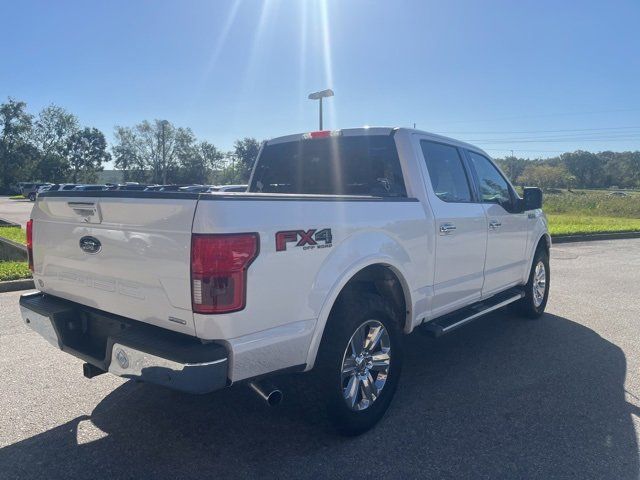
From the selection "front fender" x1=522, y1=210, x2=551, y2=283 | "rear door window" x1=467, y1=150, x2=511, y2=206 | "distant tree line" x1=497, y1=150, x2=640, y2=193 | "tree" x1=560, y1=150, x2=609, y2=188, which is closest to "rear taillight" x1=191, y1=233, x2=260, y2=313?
"rear door window" x1=467, y1=150, x2=511, y2=206

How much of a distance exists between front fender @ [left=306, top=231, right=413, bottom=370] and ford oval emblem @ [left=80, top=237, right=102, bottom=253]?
1251mm

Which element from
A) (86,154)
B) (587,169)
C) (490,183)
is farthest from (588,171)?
(490,183)

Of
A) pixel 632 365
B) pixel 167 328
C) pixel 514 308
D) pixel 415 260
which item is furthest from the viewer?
pixel 514 308

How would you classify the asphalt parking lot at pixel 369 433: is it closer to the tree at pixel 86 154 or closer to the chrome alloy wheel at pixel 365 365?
the chrome alloy wheel at pixel 365 365

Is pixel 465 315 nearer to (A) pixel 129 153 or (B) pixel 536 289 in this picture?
(B) pixel 536 289

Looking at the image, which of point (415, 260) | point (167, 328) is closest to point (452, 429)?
point (415, 260)

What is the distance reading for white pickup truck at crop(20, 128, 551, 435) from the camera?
7.78 feet

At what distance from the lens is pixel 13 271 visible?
7.27 metres

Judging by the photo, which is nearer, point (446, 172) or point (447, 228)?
point (447, 228)

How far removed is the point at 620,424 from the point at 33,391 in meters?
4.18

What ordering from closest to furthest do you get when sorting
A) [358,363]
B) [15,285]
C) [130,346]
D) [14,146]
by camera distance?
[130,346] → [358,363] → [15,285] → [14,146]

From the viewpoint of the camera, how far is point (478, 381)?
402 centimetres

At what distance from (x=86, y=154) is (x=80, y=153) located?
1.18 metres

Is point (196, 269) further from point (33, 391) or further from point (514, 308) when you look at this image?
point (514, 308)
